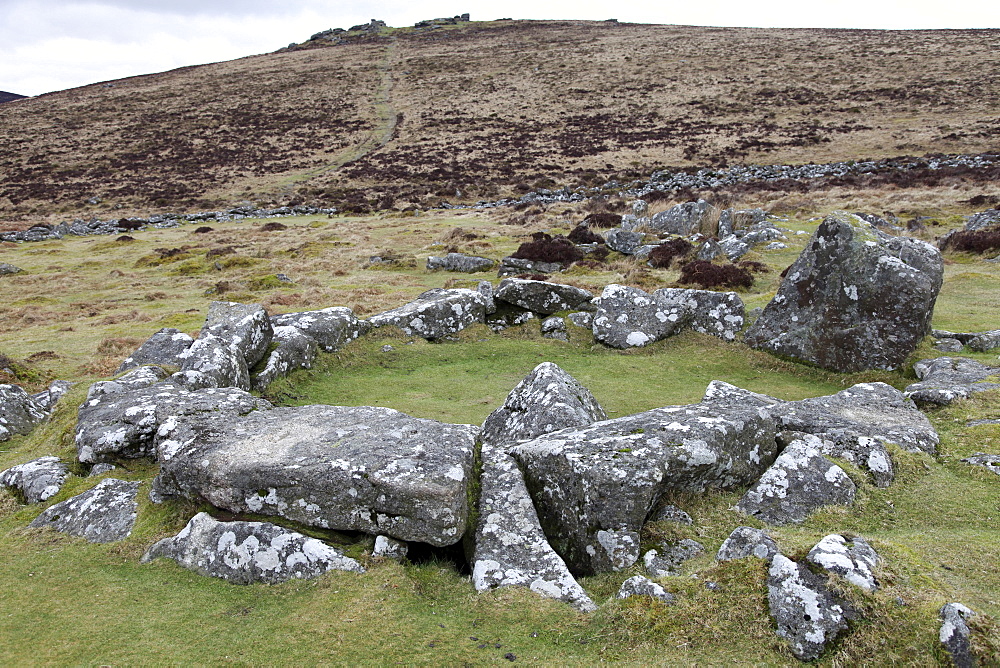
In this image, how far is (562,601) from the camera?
6.11 metres

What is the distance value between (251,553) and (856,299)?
1267cm

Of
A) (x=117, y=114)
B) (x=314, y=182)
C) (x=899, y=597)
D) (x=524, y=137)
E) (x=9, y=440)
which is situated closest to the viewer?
(x=899, y=597)

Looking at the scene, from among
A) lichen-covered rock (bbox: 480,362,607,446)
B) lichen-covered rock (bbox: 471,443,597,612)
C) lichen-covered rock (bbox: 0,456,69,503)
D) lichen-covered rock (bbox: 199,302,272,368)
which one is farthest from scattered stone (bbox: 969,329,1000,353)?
lichen-covered rock (bbox: 0,456,69,503)

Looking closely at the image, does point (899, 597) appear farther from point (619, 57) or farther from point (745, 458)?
point (619, 57)

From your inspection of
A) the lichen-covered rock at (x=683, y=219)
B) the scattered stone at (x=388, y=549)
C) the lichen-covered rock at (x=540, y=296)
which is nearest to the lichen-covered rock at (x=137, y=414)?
the scattered stone at (x=388, y=549)

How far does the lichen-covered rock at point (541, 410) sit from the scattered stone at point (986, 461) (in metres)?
5.01

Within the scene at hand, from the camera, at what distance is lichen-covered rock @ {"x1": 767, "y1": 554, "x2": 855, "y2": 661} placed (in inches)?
193

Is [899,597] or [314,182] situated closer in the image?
[899,597]

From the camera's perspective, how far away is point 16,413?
39.3 ft

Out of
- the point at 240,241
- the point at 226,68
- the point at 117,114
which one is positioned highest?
the point at 226,68

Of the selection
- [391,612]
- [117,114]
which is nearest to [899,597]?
[391,612]

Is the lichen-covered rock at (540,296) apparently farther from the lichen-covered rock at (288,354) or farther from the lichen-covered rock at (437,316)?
the lichen-covered rock at (288,354)

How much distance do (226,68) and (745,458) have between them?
473ft

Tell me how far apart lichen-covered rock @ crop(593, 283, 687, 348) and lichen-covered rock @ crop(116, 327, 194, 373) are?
10058 millimetres
